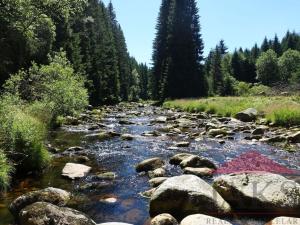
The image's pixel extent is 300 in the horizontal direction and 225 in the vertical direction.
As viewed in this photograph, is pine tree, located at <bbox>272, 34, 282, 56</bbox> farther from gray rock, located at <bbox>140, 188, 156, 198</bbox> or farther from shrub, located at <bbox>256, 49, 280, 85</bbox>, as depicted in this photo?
gray rock, located at <bbox>140, 188, 156, 198</bbox>

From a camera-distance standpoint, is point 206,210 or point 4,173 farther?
point 4,173

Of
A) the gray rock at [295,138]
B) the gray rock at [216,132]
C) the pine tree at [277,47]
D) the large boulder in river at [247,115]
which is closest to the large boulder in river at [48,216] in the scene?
the gray rock at [295,138]

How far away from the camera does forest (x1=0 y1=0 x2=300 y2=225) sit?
13.5 m

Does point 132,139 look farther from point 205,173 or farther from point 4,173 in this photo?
point 4,173

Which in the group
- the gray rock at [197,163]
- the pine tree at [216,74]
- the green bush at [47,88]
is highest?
the pine tree at [216,74]

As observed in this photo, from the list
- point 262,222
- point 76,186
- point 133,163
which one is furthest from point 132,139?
point 262,222

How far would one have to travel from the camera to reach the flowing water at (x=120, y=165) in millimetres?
9258

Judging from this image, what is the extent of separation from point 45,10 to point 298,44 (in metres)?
114

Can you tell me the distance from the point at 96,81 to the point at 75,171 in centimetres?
4209

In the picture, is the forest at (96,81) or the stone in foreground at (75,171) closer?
the stone in foreground at (75,171)

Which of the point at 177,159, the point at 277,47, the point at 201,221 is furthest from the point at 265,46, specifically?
the point at 201,221

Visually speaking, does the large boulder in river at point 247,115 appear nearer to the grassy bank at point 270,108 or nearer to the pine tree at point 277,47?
the grassy bank at point 270,108

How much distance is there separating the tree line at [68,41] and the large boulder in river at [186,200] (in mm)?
10434

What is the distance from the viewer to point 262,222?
8.12 m
